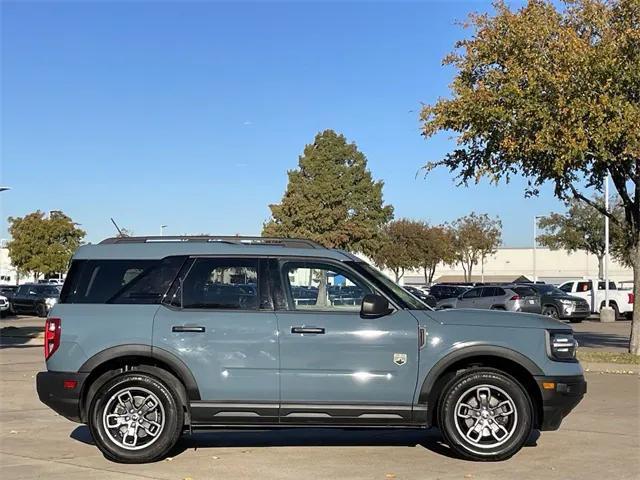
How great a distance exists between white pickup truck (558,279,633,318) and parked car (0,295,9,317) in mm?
25942

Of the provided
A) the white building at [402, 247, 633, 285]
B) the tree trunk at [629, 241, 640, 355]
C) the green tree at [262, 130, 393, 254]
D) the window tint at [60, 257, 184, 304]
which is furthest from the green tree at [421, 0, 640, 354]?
the white building at [402, 247, 633, 285]

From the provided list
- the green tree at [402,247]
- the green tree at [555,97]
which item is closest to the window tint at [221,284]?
the green tree at [555,97]

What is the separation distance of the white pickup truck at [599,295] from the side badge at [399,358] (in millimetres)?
27418

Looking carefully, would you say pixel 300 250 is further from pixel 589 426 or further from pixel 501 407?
pixel 589 426

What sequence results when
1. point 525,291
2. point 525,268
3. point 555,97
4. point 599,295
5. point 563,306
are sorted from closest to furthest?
point 555,97 → point 525,291 → point 563,306 → point 599,295 → point 525,268

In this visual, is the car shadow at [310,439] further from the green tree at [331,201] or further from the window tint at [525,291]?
the green tree at [331,201]

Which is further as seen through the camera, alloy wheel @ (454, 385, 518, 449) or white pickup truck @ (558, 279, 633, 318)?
white pickup truck @ (558, 279, 633, 318)

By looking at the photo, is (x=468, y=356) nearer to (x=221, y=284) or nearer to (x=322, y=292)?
(x=322, y=292)

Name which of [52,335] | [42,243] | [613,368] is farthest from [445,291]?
[42,243]

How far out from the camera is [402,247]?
66188 mm

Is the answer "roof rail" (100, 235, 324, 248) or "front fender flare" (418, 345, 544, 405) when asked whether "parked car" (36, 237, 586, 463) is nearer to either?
"front fender flare" (418, 345, 544, 405)

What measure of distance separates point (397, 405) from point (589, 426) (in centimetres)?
305

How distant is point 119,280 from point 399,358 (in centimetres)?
270

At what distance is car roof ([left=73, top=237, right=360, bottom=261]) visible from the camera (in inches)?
286
